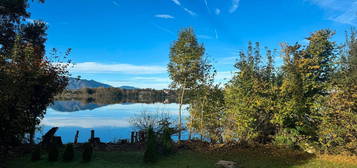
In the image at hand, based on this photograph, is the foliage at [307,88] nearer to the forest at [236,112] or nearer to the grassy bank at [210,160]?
the forest at [236,112]

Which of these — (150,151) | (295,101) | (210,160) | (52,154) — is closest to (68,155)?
(52,154)

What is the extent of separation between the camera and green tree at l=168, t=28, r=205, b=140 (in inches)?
495

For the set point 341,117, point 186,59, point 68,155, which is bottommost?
Result: point 68,155

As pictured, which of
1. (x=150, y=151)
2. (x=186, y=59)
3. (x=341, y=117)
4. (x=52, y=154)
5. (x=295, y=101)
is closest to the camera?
(x=52, y=154)

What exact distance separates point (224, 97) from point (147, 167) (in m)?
5.66

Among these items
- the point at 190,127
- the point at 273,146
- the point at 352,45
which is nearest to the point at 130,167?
the point at 190,127

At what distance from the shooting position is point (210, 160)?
7.75m

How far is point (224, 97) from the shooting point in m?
10.6

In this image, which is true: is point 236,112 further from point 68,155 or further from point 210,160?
point 68,155

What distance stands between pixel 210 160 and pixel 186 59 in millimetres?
6783

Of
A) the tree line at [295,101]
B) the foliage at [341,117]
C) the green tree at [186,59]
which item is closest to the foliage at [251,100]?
the tree line at [295,101]

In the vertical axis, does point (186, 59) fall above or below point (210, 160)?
above

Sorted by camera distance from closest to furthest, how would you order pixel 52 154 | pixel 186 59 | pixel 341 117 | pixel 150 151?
pixel 52 154 → pixel 150 151 → pixel 341 117 → pixel 186 59

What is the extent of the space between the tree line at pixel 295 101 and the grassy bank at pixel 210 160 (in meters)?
0.84
